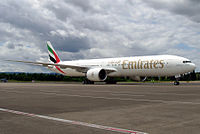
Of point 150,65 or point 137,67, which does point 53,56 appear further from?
point 150,65

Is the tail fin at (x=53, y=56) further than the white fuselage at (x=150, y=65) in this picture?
Yes

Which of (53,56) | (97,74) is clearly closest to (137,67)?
(97,74)

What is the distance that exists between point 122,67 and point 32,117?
94.7 ft

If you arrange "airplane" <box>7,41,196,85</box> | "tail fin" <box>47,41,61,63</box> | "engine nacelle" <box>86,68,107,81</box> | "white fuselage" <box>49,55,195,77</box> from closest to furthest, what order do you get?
"white fuselage" <box>49,55,195,77</box>
"airplane" <box>7,41,196,85</box>
"engine nacelle" <box>86,68,107,81</box>
"tail fin" <box>47,41,61,63</box>

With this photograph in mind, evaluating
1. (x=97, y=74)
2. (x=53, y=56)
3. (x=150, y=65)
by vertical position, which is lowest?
(x=97, y=74)

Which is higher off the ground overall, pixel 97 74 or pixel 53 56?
pixel 53 56

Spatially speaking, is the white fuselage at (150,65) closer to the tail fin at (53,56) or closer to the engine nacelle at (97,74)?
the engine nacelle at (97,74)

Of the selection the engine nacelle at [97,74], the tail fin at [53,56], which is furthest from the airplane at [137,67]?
the tail fin at [53,56]

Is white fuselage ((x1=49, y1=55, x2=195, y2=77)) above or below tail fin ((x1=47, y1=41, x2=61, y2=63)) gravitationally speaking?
below

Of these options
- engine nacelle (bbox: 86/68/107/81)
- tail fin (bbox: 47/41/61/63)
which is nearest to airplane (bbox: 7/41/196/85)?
engine nacelle (bbox: 86/68/107/81)

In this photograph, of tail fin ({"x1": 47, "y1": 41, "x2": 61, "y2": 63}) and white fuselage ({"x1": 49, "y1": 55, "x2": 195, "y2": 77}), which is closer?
white fuselage ({"x1": 49, "y1": 55, "x2": 195, "y2": 77})

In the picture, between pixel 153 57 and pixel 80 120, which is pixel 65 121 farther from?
pixel 153 57

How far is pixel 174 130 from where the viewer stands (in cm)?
503

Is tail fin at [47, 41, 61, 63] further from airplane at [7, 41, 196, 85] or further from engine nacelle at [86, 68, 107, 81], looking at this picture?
engine nacelle at [86, 68, 107, 81]
